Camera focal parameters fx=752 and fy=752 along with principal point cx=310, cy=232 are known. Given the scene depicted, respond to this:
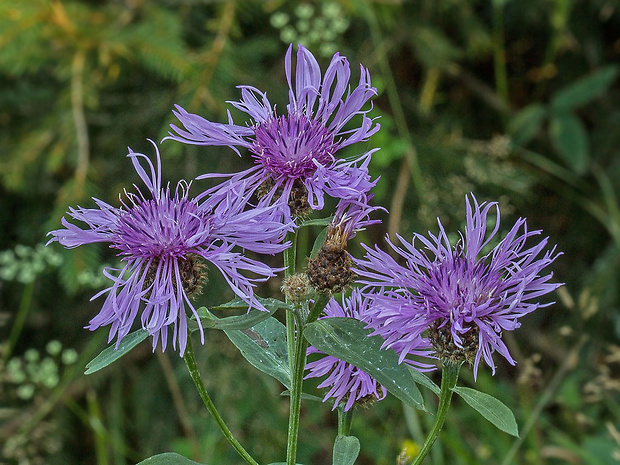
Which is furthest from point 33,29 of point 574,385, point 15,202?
point 574,385

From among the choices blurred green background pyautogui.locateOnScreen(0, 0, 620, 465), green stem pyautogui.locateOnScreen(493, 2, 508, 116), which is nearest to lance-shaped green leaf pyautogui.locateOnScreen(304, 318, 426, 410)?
blurred green background pyautogui.locateOnScreen(0, 0, 620, 465)

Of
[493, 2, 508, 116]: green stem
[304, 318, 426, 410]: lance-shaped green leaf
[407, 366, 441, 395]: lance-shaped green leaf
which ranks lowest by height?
[407, 366, 441, 395]: lance-shaped green leaf

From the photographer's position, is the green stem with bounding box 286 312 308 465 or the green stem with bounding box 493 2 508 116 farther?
the green stem with bounding box 493 2 508 116

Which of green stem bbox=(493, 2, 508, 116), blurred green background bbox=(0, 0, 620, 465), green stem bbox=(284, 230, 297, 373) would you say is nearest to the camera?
green stem bbox=(284, 230, 297, 373)

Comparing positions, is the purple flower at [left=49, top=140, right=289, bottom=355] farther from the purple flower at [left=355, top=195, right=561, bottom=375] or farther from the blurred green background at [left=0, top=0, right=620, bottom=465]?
the blurred green background at [left=0, top=0, right=620, bottom=465]

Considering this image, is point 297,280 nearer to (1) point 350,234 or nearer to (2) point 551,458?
(1) point 350,234

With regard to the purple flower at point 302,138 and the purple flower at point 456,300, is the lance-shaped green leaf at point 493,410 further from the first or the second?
the purple flower at point 302,138
